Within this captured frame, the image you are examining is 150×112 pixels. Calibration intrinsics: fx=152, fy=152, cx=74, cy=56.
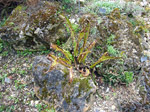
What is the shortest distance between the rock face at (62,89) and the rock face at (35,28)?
0.72 metres

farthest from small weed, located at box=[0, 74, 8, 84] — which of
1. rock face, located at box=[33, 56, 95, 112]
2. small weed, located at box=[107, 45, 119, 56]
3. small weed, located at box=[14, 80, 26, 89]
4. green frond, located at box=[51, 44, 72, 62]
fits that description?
small weed, located at box=[107, 45, 119, 56]

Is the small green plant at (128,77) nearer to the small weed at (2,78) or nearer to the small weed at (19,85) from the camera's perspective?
the small weed at (19,85)

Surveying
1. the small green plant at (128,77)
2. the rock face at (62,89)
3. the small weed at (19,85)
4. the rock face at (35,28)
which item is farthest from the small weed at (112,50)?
the small weed at (19,85)

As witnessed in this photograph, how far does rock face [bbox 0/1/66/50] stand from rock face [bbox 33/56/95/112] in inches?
28.5

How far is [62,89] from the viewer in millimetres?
2838

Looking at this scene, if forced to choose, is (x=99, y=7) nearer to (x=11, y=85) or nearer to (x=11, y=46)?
(x=11, y=46)

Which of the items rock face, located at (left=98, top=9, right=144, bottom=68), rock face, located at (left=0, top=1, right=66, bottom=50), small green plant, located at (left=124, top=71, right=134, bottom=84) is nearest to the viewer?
small green plant, located at (left=124, top=71, right=134, bottom=84)

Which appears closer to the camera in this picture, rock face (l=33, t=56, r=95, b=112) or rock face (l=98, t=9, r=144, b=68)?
rock face (l=33, t=56, r=95, b=112)

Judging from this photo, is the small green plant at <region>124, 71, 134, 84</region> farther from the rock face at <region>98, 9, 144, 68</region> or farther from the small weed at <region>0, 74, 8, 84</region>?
the small weed at <region>0, 74, 8, 84</region>

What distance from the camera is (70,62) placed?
10.1ft

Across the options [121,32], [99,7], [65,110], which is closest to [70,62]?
[65,110]

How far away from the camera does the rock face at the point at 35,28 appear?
3543 millimetres

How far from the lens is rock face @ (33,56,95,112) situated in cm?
272

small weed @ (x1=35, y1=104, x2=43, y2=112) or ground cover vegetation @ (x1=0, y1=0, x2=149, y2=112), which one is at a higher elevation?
ground cover vegetation @ (x1=0, y1=0, x2=149, y2=112)
